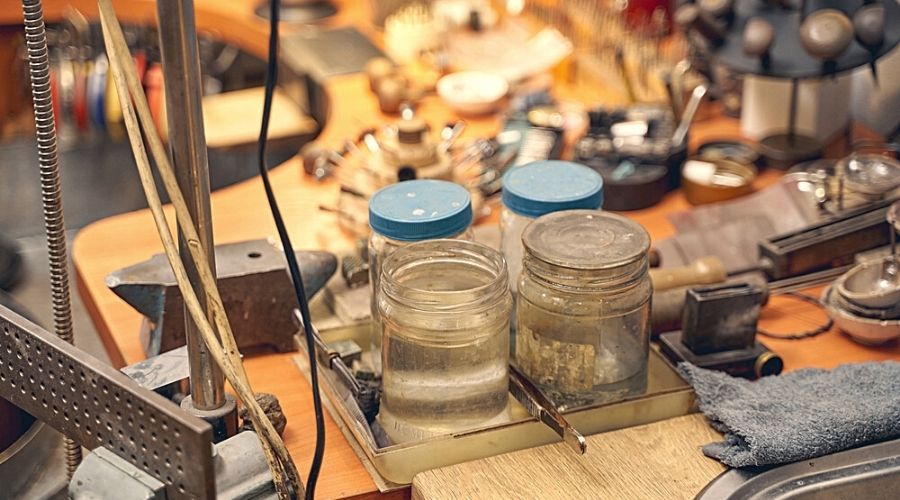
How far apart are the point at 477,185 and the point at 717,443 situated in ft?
2.27

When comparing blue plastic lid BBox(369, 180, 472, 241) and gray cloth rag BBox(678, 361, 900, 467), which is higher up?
blue plastic lid BBox(369, 180, 472, 241)

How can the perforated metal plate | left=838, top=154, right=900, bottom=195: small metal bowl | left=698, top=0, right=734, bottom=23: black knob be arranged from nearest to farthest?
the perforated metal plate → left=838, top=154, right=900, bottom=195: small metal bowl → left=698, top=0, right=734, bottom=23: black knob

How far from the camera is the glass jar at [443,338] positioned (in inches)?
44.1

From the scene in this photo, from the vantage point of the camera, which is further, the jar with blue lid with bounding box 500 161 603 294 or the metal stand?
the jar with blue lid with bounding box 500 161 603 294

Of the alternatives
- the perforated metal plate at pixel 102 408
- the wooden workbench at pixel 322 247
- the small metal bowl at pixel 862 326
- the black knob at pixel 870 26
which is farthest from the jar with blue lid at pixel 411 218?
the black knob at pixel 870 26

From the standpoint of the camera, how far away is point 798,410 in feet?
3.92

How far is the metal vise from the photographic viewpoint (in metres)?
1.32

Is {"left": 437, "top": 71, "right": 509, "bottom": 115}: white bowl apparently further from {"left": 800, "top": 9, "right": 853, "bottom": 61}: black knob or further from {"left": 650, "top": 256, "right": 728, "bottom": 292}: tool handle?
{"left": 650, "top": 256, "right": 728, "bottom": 292}: tool handle

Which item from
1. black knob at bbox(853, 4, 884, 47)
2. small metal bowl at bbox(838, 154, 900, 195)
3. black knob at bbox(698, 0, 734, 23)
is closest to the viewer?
small metal bowl at bbox(838, 154, 900, 195)

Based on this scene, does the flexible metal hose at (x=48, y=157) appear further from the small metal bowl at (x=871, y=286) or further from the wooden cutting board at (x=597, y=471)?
the small metal bowl at (x=871, y=286)

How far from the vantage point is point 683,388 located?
4.08ft

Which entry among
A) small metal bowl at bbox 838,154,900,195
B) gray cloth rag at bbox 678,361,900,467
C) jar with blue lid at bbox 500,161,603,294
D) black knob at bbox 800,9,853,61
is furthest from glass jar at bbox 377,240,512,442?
black knob at bbox 800,9,853,61

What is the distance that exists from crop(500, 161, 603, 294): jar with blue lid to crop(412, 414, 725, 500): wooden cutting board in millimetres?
203

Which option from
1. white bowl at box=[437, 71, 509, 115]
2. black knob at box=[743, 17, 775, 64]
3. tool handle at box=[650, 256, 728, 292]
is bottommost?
tool handle at box=[650, 256, 728, 292]
